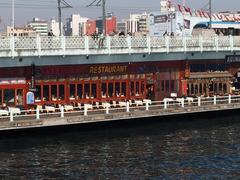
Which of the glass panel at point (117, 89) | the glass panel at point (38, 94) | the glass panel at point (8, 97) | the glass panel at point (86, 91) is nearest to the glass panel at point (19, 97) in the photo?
the glass panel at point (8, 97)

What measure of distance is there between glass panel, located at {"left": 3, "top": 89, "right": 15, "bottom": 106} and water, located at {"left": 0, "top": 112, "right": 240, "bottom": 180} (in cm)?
511

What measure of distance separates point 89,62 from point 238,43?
16894mm

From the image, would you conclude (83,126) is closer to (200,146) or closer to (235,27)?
(200,146)

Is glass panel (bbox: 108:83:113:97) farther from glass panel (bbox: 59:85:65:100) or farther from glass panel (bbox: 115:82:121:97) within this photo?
glass panel (bbox: 59:85:65:100)

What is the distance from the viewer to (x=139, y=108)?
4300 cm

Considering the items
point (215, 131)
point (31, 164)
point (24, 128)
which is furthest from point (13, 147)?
point (215, 131)

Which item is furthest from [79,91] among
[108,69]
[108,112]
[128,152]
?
[128,152]

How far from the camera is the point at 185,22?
72750 millimetres

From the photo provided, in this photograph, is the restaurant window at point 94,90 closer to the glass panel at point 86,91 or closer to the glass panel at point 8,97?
the glass panel at point 86,91

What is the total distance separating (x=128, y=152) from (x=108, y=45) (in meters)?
12.2

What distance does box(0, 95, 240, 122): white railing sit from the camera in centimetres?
3784

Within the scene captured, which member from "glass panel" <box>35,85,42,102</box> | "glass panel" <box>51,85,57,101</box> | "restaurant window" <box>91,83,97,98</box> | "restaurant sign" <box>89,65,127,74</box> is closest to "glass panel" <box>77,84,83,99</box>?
"restaurant window" <box>91,83,97,98</box>

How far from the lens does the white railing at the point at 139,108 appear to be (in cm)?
3784

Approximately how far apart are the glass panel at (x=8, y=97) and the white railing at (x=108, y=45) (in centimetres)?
433
